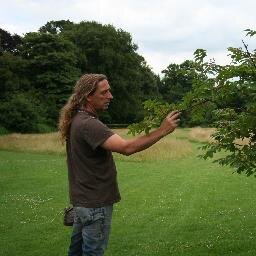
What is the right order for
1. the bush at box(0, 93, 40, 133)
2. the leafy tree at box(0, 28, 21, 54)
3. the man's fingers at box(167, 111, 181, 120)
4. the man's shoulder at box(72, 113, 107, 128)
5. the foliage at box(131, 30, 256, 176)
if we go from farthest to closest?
the leafy tree at box(0, 28, 21, 54), the bush at box(0, 93, 40, 133), the foliage at box(131, 30, 256, 176), the man's shoulder at box(72, 113, 107, 128), the man's fingers at box(167, 111, 181, 120)

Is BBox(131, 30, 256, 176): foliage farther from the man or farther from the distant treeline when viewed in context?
the distant treeline

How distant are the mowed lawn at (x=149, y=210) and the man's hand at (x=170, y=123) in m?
5.00

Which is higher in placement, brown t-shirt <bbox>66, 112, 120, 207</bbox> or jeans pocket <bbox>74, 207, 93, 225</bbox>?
brown t-shirt <bbox>66, 112, 120, 207</bbox>

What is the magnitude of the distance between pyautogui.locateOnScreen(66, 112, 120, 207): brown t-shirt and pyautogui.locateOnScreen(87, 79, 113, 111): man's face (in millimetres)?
159

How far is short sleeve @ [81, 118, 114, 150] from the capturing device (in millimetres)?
4719

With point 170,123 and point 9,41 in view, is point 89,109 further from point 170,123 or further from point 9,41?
point 9,41

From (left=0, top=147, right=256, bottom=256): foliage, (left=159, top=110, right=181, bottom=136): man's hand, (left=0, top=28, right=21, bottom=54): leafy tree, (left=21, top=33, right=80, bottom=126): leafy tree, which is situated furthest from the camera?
(left=0, top=28, right=21, bottom=54): leafy tree

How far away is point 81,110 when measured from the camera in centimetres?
507

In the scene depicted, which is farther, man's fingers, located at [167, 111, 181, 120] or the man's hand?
man's fingers, located at [167, 111, 181, 120]

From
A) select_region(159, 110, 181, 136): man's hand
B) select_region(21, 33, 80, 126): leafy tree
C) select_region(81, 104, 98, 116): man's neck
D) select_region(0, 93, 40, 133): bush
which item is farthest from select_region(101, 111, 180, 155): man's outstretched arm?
select_region(21, 33, 80, 126): leafy tree

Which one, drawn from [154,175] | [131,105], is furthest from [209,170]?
[131,105]

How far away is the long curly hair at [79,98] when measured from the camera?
5.03m

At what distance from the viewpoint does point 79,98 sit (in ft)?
16.7

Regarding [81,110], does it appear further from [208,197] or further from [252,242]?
[208,197]
